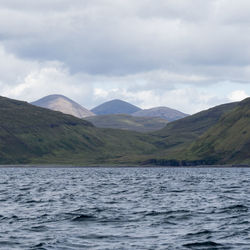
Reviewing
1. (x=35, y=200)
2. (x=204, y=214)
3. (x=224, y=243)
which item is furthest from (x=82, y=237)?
(x=35, y=200)

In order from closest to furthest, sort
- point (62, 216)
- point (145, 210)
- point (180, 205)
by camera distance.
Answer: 1. point (62, 216)
2. point (145, 210)
3. point (180, 205)

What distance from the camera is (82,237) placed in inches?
1431

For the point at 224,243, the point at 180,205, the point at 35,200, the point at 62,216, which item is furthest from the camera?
the point at 35,200

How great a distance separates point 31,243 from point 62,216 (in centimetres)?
1437

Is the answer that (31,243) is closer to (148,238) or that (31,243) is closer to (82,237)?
(82,237)

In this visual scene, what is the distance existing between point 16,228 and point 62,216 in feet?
27.0

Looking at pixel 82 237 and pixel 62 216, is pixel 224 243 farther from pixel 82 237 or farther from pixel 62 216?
pixel 62 216

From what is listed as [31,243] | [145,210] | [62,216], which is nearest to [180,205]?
[145,210]

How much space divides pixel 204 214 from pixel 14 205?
23245 millimetres

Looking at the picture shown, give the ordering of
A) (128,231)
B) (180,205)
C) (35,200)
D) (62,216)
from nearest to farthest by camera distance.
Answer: (128,231) → (62,216) → (180,205) → (35,200)

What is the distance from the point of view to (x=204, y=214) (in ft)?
162

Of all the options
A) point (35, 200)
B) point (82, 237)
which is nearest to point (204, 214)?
point (82, 237)

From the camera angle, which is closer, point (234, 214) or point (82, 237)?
point (82, 237)

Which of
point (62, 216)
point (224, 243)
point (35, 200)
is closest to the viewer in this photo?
point (224, 243)
